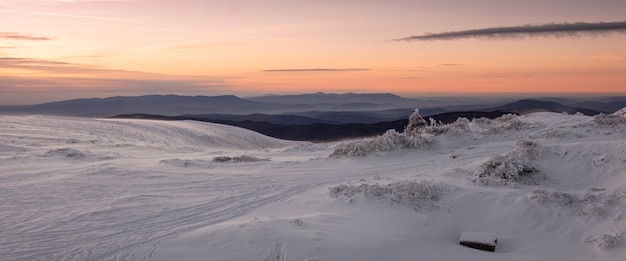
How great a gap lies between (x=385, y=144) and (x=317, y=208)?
7.18m

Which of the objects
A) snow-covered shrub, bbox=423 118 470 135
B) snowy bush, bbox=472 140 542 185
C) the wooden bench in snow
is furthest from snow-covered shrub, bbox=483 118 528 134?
the wooden bench in snow

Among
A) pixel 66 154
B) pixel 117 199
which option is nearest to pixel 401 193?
pixel 117 199

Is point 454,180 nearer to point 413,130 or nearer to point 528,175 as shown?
point 528,175

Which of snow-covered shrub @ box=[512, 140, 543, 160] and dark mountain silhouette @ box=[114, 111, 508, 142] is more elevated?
snow-covered shrub @ box=[512, 140, 543, 160]

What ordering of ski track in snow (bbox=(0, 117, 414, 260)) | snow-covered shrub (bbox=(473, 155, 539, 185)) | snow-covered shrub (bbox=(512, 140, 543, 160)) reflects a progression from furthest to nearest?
snow-covered shrub (bbox=(512, 140, 543, 160)) → snow-covered shrub (bbox=(473, 155, 539, 185)) → ski track in snow (bbox=(0, 117, 414, 260))

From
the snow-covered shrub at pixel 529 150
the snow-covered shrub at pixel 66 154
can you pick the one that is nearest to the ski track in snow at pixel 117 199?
the snow-covered shrub at pixel 66 154

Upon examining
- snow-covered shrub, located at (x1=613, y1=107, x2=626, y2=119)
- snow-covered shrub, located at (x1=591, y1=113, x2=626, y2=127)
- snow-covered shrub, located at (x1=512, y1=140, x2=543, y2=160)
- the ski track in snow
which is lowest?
the ski track in snow

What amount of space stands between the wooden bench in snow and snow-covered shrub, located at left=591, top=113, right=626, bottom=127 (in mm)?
11082

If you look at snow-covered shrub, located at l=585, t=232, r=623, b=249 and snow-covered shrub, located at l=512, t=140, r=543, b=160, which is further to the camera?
snow-covered shrub, located at l=512, t=140, r=543, b=160

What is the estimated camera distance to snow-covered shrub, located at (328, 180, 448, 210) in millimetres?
9352

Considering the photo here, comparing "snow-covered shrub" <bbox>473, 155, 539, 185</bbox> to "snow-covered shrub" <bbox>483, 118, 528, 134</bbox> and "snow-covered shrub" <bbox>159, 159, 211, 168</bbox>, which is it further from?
"snow-covered shrub" <bbox>159, 159, 211, 168</bbox>

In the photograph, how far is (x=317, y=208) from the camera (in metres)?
9.48

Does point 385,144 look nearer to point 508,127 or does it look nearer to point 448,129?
point 448,129

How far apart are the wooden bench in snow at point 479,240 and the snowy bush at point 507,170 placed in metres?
3.03
